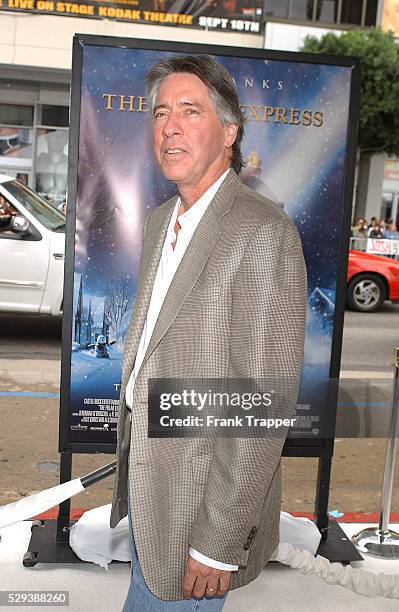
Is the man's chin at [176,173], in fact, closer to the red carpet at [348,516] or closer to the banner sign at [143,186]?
the banner sign at [143,186]

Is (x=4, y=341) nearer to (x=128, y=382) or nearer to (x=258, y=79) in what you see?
(x=258, y=79)

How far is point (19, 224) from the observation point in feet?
30.0

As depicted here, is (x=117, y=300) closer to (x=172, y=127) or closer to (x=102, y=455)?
(x=172, y=127)

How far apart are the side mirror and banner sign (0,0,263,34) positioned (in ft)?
54.1

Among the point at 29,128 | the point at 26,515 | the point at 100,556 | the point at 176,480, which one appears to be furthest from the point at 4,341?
the point at 29,128

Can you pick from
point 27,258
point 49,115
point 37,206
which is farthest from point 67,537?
point 49,115

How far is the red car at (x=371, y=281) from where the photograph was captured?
1361cm

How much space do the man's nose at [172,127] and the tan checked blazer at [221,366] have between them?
0.18m

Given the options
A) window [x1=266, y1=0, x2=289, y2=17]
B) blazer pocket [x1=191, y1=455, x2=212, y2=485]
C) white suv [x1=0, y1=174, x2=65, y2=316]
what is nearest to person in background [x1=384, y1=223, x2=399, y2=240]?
window [x1=266, y1=0, x2=289, y2=17]

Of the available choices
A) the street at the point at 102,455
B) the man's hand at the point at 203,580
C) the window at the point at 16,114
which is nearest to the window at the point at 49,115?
the window at the point at 16,114

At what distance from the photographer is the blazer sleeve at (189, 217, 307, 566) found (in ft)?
5.65

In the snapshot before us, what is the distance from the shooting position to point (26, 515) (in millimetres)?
2365

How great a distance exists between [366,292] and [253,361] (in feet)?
40.7

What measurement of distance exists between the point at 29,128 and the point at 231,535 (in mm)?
25071
